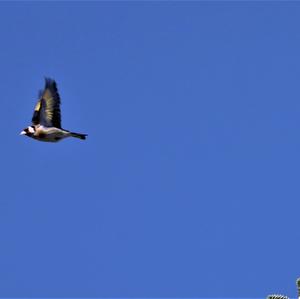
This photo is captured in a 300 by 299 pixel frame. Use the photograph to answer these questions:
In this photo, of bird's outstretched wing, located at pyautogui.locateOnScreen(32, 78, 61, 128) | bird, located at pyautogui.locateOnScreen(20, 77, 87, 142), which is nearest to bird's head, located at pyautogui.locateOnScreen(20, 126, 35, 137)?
bird, located at pyautogui.locateOnScreen(20, 77, 87, 142)

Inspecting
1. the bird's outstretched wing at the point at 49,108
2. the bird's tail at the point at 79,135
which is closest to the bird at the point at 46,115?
the bird's outstretched wing at the point at 49,108

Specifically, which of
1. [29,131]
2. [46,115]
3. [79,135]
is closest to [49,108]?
[46,115]

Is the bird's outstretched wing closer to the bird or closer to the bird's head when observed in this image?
the bird

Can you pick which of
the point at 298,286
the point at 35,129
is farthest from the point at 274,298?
the point at 35,129

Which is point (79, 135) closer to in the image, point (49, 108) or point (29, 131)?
point (49, 108)

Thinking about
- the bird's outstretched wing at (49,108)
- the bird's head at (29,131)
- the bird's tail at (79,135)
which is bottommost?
the bird's tail at (79,135)

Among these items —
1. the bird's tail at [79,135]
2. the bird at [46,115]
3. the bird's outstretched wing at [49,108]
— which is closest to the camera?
the bird's tail at [79,135]

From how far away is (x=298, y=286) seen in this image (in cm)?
781

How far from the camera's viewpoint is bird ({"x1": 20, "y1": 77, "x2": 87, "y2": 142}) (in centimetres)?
2372

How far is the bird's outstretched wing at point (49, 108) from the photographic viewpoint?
2411cm

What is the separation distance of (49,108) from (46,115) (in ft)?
1.04

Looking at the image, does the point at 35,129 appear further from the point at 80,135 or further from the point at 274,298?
the point at 274,298

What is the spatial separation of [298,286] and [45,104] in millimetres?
17913

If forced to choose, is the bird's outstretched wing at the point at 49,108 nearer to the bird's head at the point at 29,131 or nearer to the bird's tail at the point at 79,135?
the bird's head at the point at 29,131
